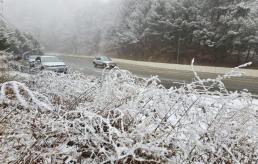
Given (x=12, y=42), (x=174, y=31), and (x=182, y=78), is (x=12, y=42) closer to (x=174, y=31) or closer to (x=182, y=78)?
(x=182, y=78)

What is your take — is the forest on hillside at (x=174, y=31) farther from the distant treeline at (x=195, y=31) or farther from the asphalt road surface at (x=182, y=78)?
the asphalt road surface at (x=182, y=78)

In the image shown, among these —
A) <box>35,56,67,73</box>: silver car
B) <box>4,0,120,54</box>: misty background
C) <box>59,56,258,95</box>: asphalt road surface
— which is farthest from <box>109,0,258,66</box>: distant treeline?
<box>35,56,67,73</box>: silver car

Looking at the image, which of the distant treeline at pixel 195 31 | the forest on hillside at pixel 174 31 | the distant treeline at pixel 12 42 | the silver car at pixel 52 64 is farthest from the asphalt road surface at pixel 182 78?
the forest on hillside at pixel 174 31

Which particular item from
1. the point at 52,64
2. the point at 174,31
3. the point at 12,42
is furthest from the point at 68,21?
the point at 52,64

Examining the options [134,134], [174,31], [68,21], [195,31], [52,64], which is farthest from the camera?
[68,21]

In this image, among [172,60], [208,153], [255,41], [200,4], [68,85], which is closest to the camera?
[208,153]

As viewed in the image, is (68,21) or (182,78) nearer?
(182,78)

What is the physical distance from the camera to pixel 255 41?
133 feet

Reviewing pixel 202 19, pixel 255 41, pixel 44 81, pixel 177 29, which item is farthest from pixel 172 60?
pixel 44 81

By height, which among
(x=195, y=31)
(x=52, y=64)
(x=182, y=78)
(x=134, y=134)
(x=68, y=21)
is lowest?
(x=182, y=78)

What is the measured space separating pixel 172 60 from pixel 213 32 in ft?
30.9

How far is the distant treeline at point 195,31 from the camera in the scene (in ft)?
139

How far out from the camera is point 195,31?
46875 millimetres

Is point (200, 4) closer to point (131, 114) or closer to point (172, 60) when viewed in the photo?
point (172, 60)
